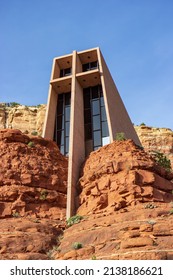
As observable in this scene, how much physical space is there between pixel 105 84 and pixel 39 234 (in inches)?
647

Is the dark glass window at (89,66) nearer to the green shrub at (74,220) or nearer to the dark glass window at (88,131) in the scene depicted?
the dark glass window at (88,131)

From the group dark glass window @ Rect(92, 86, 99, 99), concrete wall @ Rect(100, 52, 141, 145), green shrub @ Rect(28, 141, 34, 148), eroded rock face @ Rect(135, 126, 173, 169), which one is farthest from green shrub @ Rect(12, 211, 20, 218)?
eroded rock face @ Rect(135, 126, 173, 169)

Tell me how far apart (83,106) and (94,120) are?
2.09 m

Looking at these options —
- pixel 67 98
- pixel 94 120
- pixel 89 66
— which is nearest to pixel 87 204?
pixel 94 120

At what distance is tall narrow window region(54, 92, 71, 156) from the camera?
37.3m

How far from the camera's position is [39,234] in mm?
24281

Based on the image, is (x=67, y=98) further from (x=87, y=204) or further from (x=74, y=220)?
(x=74, y=220)

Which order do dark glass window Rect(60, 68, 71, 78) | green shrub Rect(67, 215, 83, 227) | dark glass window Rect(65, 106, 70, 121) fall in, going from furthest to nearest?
dark glass window Rect(60, 68, 71, 78)
dark glass window Rect(65, 106, 70, 121)
green shrub Rect(67, 215, 83, 227)

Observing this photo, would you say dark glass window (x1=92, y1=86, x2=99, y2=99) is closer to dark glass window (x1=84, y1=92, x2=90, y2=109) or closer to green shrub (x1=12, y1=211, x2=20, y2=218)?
dark glass window (x1=84, y1=92, x2=90, y2=109)

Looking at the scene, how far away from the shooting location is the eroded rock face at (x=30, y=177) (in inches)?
1101

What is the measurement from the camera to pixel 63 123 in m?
38.6

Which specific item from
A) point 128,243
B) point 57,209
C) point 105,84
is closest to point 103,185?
point 57,209

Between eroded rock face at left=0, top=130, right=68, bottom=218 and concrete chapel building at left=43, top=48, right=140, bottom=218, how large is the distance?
2528 mm

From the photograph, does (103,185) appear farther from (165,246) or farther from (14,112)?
(14,112)
